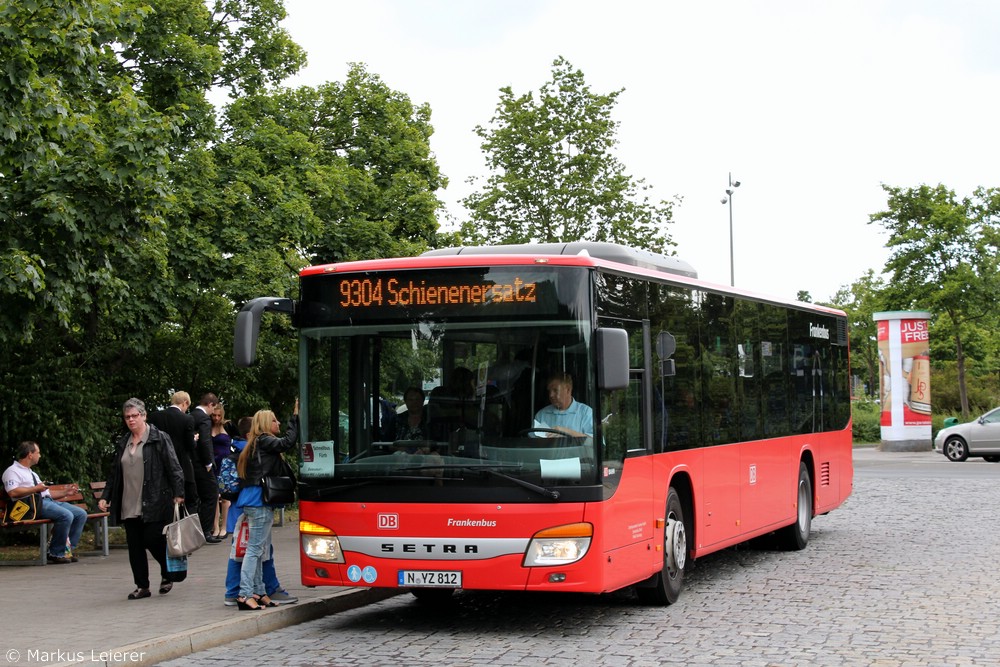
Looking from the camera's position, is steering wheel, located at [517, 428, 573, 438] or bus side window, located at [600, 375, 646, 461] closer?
steering wheel, located at [517, 428, 573, 438]

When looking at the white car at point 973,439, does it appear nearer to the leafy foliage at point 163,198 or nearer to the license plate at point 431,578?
the leafy foliage at point 163,198

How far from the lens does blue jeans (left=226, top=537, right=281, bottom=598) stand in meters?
10.7

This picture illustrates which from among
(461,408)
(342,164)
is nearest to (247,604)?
(461,408)

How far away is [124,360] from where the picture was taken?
61.6 ft

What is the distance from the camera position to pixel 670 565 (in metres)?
11.1

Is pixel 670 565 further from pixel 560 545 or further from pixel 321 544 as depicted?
pixel 321 544

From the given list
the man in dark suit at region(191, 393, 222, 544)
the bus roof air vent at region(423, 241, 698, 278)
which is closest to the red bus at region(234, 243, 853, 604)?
the bus roof air vent at region(423, 241, 698, 278)

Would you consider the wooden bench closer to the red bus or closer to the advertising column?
the red bus

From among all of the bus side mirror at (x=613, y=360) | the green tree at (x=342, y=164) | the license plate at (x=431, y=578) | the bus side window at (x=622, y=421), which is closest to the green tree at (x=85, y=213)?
the green tree at (x=342, y=164)

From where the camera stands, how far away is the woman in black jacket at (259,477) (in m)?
10.5

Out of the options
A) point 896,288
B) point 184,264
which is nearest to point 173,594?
point 184,264

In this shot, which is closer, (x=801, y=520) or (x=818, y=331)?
(x=801, y=520)

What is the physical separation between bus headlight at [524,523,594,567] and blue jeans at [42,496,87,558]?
7.29 metres

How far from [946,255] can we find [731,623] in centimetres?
4025
